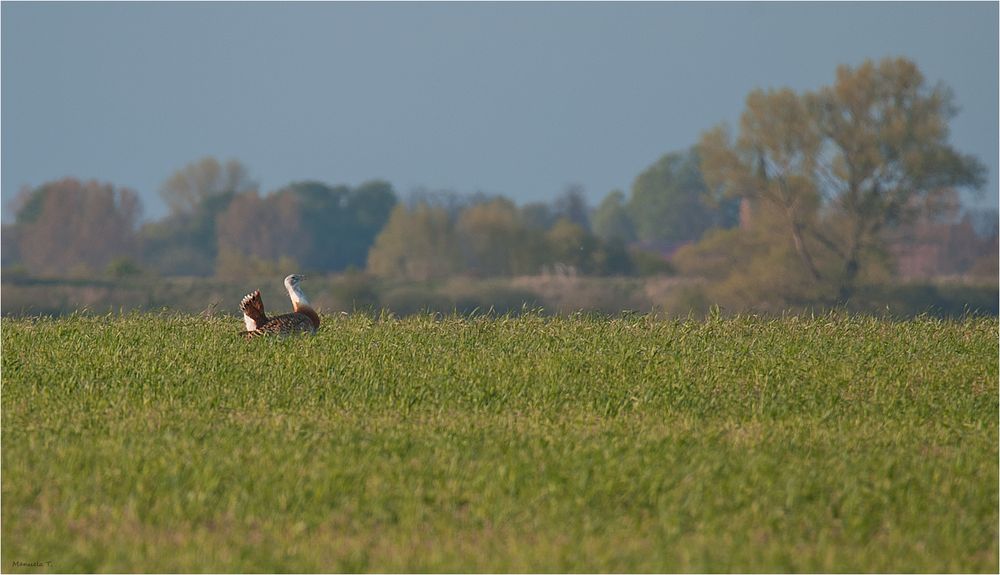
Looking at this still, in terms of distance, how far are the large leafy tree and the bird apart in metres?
55.7

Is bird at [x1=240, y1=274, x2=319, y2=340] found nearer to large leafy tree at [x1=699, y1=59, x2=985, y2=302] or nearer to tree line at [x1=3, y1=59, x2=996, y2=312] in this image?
tree line at [x1=3, y1=59, x2=996, y2=312]

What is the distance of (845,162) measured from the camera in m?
72.1

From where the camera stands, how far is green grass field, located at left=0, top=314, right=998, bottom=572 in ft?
25.8

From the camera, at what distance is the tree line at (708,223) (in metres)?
69.2

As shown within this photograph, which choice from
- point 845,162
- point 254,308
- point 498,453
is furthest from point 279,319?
point 845,162

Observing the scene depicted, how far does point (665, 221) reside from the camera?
122062 millimetres

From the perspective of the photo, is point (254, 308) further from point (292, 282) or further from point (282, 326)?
point (292, 282)

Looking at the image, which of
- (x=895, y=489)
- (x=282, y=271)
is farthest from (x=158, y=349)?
(x=282, y=271)

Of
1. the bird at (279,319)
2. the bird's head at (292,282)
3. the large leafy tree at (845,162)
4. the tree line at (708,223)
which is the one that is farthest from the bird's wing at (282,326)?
the large leafy tree at (845,162)

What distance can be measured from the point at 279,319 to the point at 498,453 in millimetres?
5102

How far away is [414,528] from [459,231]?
79835mm

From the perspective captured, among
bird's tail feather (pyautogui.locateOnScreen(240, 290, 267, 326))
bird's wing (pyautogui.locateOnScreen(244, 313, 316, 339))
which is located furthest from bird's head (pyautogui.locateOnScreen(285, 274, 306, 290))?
bird's tail feather (pyautogui.locateOnScreen(240, 290, 267, 326))

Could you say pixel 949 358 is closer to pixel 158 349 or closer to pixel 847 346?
pixel 847 346

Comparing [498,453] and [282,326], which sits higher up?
[282,326]
